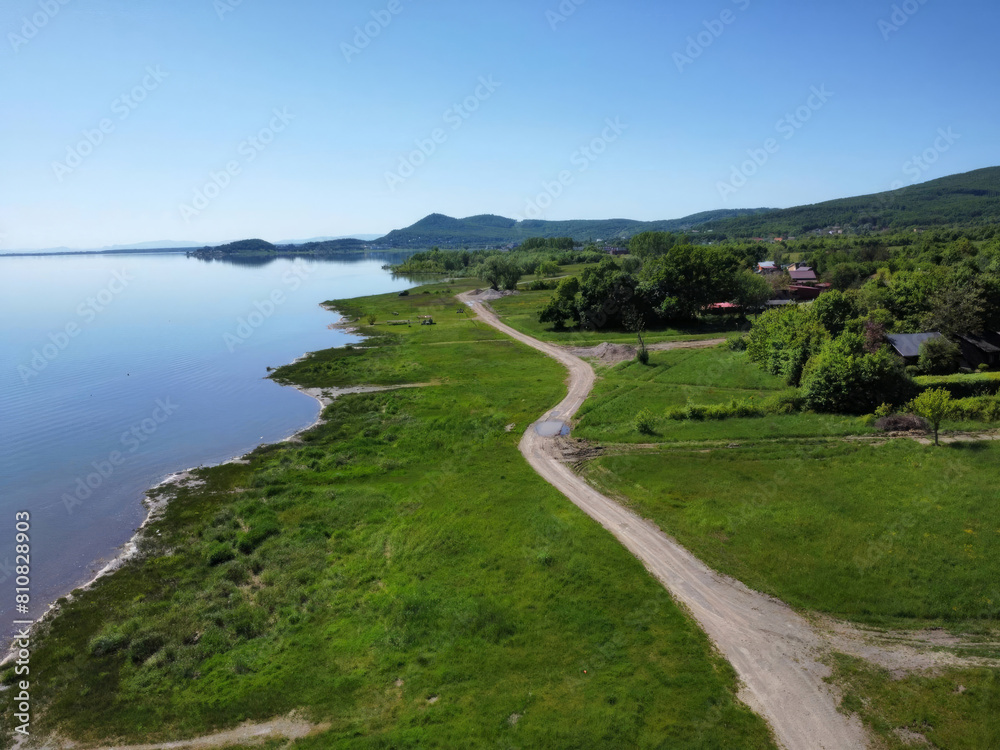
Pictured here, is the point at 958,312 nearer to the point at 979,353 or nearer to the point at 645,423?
the point at 979,353

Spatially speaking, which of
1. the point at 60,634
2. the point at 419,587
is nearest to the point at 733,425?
the point at 419,587

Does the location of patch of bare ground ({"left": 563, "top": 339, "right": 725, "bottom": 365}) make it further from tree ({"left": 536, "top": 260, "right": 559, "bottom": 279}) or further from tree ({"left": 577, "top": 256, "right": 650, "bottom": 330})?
tree ({"left": 536, "top": 260, "right": 559, "bottom": 279})

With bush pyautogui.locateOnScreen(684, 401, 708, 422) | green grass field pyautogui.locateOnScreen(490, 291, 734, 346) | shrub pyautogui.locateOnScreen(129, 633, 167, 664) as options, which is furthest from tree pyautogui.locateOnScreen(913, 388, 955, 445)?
shrub pyautogui.locateOnScreen(129, 633, 167, 664)

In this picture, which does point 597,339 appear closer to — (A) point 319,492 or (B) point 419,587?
(A) point 319,492

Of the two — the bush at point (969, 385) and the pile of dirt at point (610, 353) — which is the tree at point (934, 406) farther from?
the pile of dirt at point (610, 353)

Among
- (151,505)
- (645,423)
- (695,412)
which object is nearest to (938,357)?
(695,412)

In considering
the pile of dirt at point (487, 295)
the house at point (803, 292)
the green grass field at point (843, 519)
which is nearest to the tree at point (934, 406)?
the green grass field at point (843, 519)
